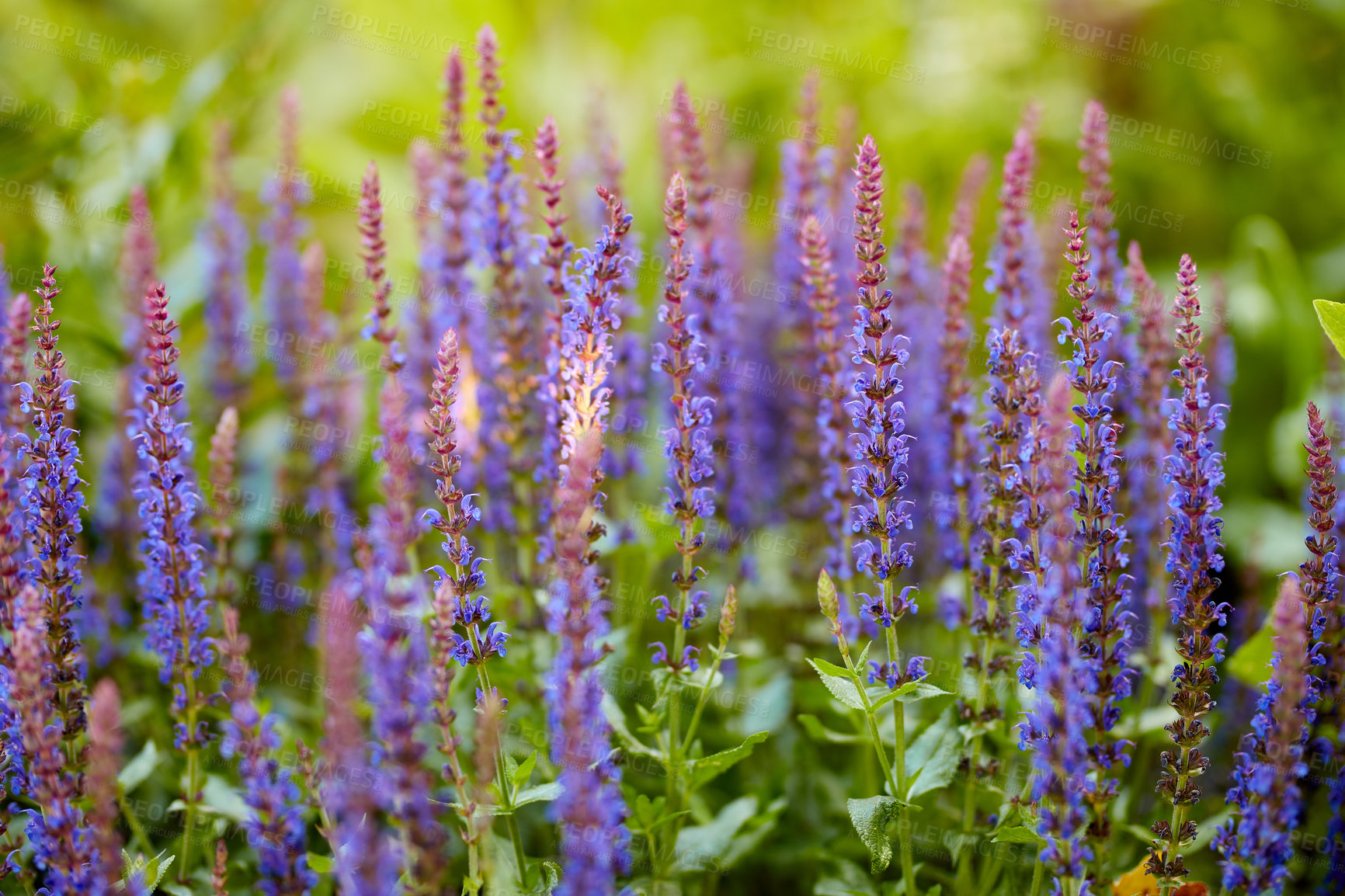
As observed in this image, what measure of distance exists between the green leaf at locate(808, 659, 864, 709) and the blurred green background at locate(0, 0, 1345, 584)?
4.93 feet

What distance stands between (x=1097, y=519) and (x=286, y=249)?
107 inches

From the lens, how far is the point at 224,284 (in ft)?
11.6

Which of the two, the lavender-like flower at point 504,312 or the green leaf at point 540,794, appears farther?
the lavender-like flower at point 504,312

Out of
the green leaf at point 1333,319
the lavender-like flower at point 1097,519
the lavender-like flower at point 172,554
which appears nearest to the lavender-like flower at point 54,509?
the lavender-like flower at point 172,554

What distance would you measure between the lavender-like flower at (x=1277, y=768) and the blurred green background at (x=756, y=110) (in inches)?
42.2

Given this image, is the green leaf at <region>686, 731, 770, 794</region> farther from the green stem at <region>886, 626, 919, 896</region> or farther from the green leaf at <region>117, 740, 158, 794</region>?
the green leaf at <region>117, 740, 158, 794</region>

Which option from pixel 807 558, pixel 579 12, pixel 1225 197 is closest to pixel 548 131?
pixel 807 558

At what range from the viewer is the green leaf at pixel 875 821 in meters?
1.99

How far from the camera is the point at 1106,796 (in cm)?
187

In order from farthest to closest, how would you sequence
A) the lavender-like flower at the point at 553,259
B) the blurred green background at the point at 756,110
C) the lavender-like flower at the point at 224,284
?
the blurred green background at the point at 756,110 < the lavender-like flower at the point at 224,284 < the lavender-like flower at the point at 553,259

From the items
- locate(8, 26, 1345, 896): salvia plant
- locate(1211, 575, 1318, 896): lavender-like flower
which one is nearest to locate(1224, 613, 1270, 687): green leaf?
locate(8, 26, 1345, 896): salvia plant

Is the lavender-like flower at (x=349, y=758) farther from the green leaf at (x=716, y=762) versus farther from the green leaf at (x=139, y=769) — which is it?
the green leaf at (x=139, y=769)

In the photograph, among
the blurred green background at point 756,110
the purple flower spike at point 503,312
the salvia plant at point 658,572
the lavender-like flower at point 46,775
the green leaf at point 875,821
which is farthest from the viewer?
the blurred green background at point 756,110

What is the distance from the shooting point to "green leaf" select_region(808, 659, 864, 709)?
1.98 m
